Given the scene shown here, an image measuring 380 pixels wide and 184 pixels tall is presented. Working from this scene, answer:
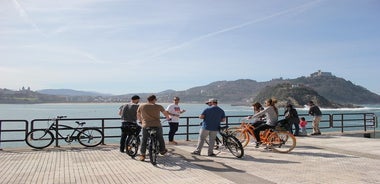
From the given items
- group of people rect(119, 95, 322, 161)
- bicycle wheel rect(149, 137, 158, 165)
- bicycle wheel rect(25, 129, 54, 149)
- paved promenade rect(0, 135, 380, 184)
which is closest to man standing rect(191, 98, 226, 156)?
group of people rect(119, 95, 322, 161)

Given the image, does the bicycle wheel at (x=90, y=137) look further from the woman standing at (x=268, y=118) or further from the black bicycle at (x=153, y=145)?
the woman standing at (x=268, y=118)

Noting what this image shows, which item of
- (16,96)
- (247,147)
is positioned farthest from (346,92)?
(247,147)

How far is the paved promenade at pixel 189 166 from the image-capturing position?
7867 millimetres

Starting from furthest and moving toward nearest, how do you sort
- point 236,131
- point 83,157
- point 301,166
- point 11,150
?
point 236,131, point 11,150, point 83,157, point 301,166

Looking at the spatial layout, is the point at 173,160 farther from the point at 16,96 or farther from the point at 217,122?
the point at 16,96

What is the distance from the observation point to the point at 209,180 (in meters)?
7.72

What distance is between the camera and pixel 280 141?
1200 centimetres

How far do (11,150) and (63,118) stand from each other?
198cm

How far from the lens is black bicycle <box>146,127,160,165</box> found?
9.45 m

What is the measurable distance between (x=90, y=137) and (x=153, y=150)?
4122 mm

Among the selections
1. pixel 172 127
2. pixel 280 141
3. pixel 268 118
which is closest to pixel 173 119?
pixel 172 127

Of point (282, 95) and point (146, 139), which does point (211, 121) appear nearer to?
point (146, 139)

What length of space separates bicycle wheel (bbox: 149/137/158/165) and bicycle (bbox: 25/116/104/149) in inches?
149

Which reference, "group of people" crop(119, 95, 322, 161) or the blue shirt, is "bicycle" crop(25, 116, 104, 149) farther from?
the blue shirt
